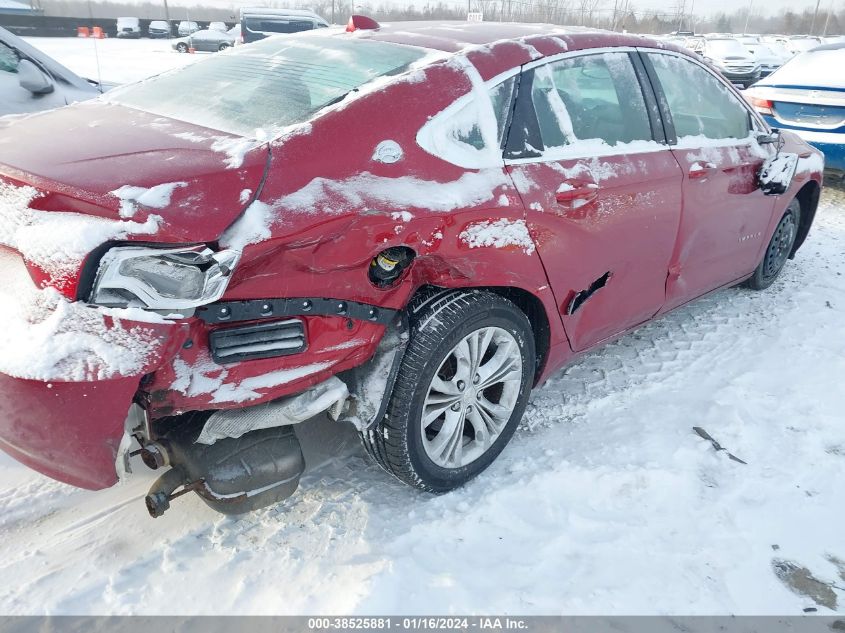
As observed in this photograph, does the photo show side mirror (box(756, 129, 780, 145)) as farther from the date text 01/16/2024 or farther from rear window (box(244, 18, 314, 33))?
rear window (box(244, 18, 314, 33))

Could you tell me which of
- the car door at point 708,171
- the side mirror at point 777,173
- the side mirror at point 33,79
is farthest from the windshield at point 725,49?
the side mirror at point 33,79

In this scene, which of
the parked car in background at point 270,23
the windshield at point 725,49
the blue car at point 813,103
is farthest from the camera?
the windshield at point 725,49

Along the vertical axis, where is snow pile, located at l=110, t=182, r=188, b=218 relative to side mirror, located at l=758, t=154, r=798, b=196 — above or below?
above

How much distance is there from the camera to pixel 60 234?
68.8 inches

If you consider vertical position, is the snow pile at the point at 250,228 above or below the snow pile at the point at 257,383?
above

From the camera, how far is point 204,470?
2121 millimetres

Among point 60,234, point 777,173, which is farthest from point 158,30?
point 60,234

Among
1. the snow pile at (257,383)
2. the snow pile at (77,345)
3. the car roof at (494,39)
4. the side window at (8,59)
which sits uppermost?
the car roof at (494,39)

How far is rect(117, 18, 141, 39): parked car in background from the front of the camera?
3459 centimetres

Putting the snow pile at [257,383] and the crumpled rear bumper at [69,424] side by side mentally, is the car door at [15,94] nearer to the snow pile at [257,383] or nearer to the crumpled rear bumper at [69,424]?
the crumpled rear bumper at [69,424]

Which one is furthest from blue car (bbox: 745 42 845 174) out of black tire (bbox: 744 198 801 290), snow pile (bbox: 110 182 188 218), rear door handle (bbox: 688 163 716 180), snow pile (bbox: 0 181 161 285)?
snow pile (bbox: 0 181 161 285)

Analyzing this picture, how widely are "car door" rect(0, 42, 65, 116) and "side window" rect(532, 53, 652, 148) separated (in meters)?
3.70

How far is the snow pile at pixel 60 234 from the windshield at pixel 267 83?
24.1 inches

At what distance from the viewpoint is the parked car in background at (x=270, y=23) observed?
680 inches
